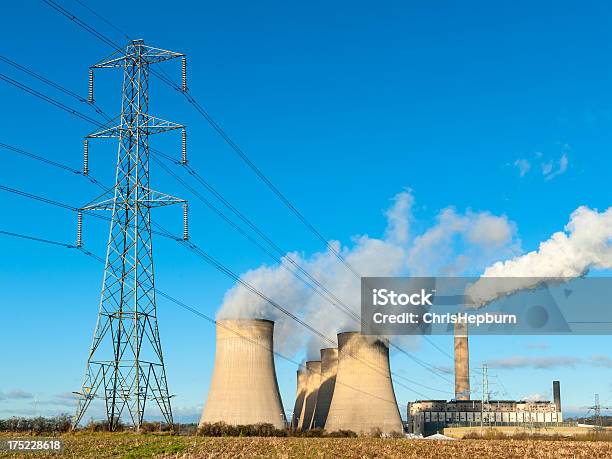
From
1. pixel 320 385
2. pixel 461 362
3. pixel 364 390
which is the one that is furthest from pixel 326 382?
pixel 461 362

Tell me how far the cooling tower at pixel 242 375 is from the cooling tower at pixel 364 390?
245 inches

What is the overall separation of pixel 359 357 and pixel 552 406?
55.3 meters

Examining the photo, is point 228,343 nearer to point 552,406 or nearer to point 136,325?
point 136,325

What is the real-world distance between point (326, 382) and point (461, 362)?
76.5 ft

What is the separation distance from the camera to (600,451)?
108ft

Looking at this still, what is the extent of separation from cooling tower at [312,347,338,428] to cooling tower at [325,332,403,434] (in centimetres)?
1239

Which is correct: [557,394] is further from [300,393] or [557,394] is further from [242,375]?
[242,375]

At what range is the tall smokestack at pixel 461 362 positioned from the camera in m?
83.0

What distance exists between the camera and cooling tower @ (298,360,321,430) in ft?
227

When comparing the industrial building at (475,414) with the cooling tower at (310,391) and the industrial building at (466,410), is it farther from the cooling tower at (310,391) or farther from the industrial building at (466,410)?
the cooling tower at (310,391)

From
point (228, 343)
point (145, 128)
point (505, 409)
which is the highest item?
point (145, 128)

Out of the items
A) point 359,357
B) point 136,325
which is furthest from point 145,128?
point 359,357

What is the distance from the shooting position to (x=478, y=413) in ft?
291

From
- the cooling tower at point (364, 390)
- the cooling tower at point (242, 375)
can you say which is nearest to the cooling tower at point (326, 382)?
the cooling tower at point (364, 390)
